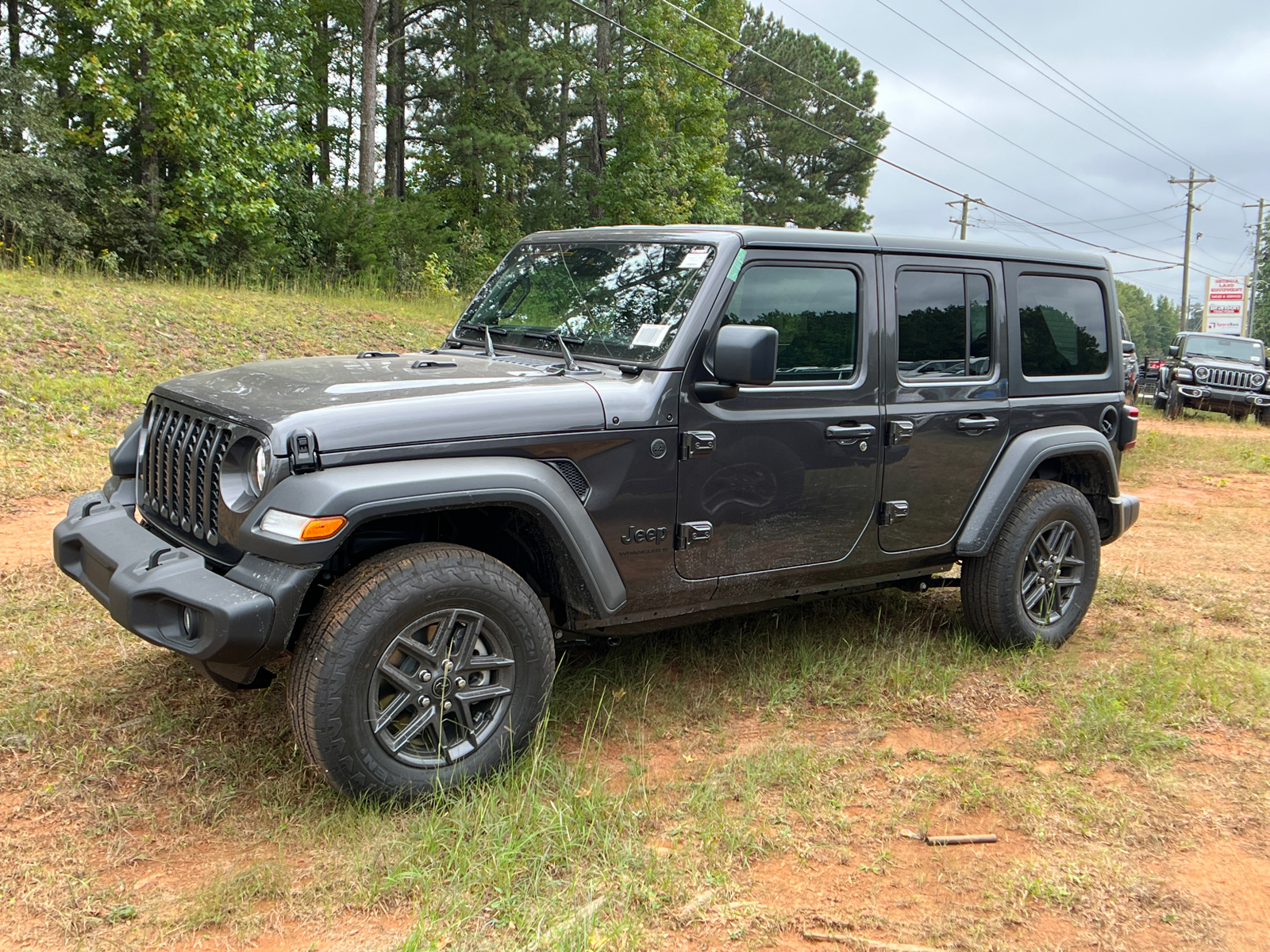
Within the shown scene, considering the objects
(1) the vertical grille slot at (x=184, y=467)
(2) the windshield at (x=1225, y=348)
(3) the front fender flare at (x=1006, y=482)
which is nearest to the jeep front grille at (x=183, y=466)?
(1) the vertical grille slot at (x=184, y=467)

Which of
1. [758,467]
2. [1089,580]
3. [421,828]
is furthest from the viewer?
[1089,580]

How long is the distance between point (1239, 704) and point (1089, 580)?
0.96m

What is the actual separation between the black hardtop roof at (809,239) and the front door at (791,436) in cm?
6

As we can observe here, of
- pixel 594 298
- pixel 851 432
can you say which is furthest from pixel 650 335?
pixel 851 432

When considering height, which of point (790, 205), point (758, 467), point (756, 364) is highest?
point (790, 205)

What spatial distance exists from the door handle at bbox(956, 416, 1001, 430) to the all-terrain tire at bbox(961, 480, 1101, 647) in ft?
1.55

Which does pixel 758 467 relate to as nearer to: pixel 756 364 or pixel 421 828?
pixel 756 364

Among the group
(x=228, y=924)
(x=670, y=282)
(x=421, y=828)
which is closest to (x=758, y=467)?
(x=670, y=282)

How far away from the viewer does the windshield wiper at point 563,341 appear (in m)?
3.97

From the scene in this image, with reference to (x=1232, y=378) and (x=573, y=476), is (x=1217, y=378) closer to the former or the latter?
(x=1232, y=378)

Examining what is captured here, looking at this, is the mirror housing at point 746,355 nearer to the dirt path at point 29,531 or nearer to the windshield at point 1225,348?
the dirt path at point 29,531

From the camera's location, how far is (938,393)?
457cm

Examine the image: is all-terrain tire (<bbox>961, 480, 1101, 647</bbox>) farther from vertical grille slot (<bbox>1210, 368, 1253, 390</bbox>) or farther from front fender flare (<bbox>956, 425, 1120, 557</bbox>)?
vertical grille slot (<bbox>1210, 368, 1253, 390</bbox>)

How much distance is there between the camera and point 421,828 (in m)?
3.12
